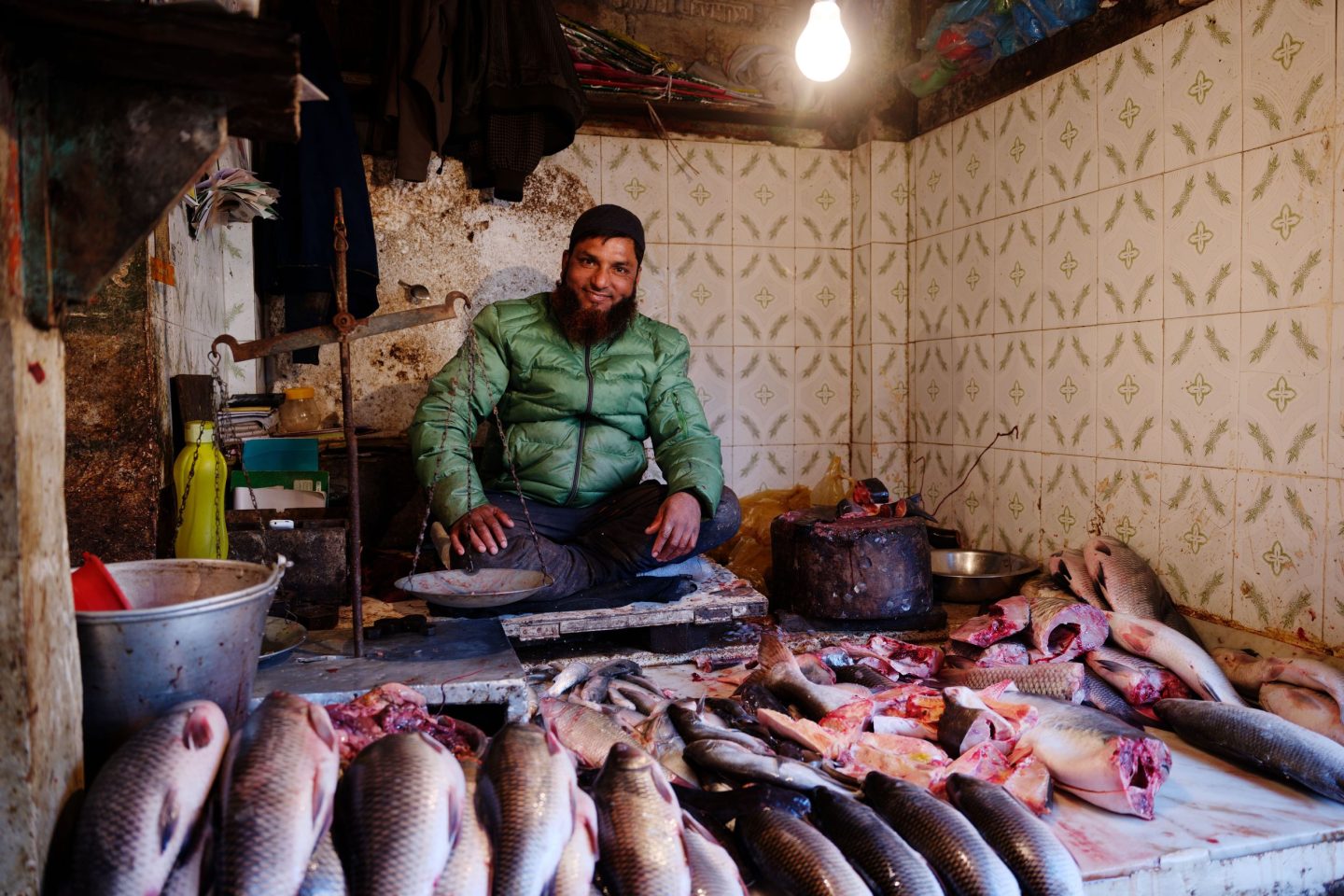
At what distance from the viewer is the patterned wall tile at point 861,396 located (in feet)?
20.3

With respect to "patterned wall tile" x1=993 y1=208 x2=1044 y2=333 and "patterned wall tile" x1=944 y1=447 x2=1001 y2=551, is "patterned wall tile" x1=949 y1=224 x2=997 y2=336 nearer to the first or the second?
"patterned wall tile" x1=993 y1=208 x2=1044 y2=333

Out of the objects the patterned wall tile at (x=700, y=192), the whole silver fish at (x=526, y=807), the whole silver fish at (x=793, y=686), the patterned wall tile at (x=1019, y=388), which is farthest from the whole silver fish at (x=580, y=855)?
the patterned wall tile at (x=700, y=192)

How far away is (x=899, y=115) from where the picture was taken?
6051mm

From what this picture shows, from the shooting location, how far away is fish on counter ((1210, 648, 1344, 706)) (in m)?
3.18

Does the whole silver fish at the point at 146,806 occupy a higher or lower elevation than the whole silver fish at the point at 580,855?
higher

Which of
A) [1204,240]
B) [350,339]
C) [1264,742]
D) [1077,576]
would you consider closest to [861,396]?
[1077,576]

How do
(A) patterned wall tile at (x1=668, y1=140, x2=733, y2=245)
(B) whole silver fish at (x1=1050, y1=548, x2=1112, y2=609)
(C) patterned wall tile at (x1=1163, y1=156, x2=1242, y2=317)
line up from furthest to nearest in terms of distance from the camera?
(A) patterned wall tile at (x1=668, y1=140, x2=733, y2=245)
(B) whole silver fish at (x1=1050, y1=548, x2=1112, y2=609)
(C) patterned wall tile at (x1=1163, y1=156, x2=1242, y2=317)

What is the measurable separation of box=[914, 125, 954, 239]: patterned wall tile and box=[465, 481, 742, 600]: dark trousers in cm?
254

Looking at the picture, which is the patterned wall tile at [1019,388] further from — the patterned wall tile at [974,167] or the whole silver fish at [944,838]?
the whole silver fish at [944,838]

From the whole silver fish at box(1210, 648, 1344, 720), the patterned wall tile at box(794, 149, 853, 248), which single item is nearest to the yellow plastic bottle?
the whole silver fish at box(1210, 648, 1344, 720)

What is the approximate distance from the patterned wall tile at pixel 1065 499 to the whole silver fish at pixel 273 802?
3943 mm

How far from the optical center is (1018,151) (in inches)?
200

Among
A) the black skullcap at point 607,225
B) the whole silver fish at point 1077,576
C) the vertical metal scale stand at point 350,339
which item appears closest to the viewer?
the vertical metal scale stand at point 350,339

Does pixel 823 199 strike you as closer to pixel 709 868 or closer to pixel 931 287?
pixel 931 287
